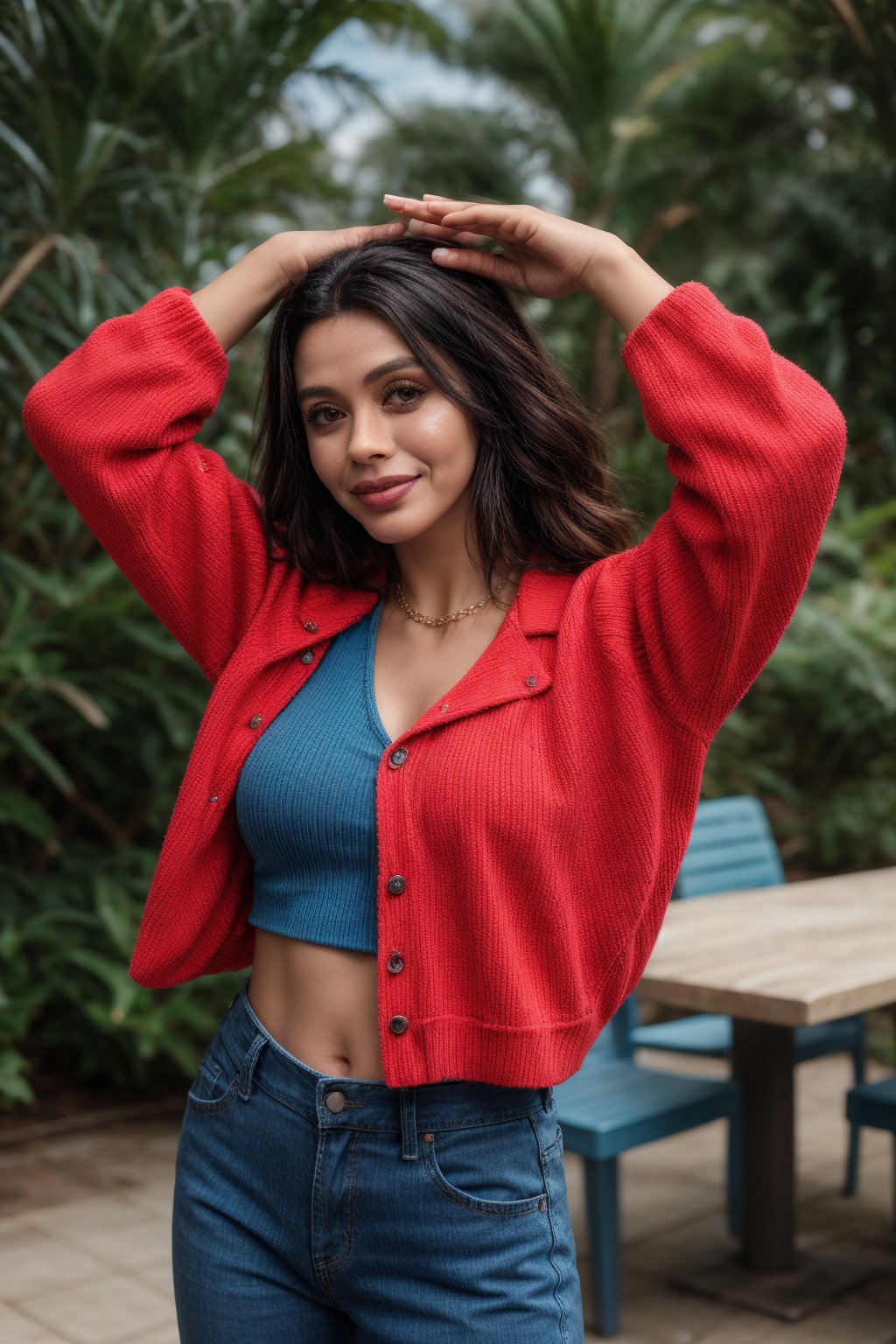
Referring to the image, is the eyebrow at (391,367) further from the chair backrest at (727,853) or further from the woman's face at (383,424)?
the chair backrest at (727,853)

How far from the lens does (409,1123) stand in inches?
54.4

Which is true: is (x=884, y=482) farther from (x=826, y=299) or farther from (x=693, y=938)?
(x=693, y=938)

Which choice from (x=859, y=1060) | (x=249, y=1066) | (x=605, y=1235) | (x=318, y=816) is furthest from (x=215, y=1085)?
(x=859, y=1060)

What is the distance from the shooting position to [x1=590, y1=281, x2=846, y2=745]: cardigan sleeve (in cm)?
133

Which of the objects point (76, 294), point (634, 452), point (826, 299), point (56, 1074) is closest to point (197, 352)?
point (76, 294)

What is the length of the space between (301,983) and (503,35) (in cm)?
648

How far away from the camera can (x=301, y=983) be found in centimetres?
149

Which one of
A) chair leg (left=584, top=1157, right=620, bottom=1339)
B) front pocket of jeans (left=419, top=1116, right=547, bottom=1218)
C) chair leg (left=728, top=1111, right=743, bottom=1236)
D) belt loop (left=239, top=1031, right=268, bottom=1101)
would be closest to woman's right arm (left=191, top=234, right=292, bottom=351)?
belt loop (left=239, top=1031, right=268, bottom=1101)

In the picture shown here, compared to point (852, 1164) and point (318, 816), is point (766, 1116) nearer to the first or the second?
point (852, 1164)

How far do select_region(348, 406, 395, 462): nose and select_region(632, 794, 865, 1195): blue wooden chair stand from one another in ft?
7.89

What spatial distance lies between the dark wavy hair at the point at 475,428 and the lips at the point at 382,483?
4.3 inches

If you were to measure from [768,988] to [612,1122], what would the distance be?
0.50 meters

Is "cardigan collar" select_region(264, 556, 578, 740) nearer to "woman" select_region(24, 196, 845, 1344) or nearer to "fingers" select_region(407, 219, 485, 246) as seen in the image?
"woman" select_region(24, 196, 845, 1344)

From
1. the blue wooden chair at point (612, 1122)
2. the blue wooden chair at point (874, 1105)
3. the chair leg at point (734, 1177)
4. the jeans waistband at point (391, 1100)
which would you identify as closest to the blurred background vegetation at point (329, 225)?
the jeans waistband at point (391, 1100)
